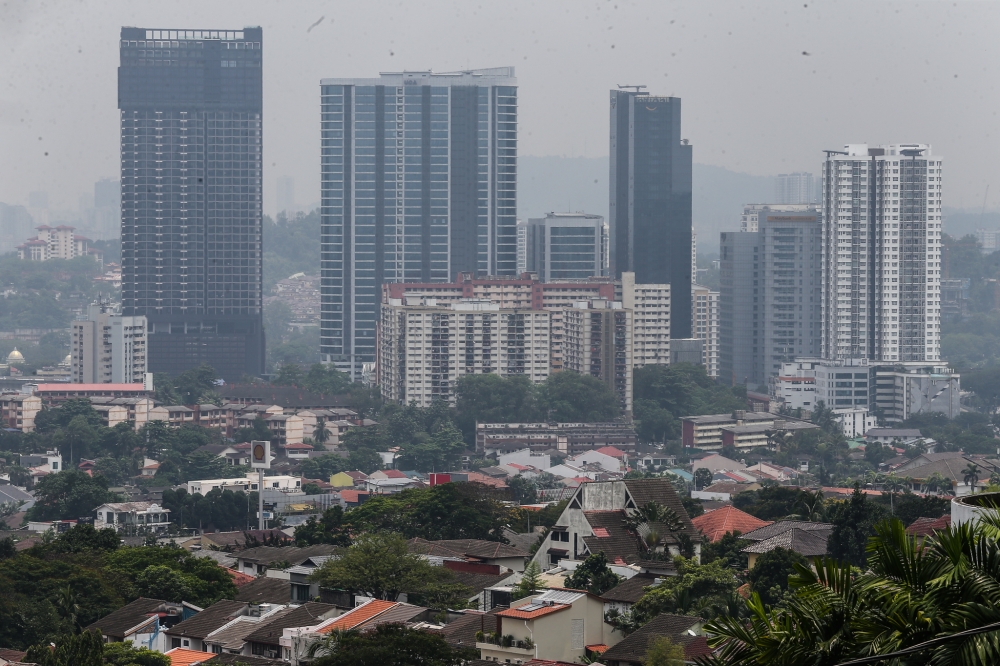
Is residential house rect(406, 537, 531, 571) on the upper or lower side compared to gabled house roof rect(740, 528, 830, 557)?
lower

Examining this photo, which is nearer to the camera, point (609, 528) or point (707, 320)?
point (609, 528)

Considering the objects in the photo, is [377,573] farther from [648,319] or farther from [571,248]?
[571,248]

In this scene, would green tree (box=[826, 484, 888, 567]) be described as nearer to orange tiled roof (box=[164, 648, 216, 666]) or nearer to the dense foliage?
orange tiled roof (box=[164, 648, 216, 666])

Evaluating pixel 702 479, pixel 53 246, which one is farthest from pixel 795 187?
pixel 702 479

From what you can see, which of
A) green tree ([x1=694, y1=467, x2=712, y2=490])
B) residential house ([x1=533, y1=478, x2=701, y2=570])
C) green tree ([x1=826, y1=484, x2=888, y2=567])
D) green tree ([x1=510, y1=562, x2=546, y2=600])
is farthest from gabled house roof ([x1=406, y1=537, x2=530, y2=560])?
green tree ([x1=694, y1=467, x2=712, y2=490])

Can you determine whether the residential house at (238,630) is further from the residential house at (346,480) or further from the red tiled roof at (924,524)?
the residential house at (346,480)

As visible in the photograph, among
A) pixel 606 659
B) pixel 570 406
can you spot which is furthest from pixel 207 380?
pixel 606 659

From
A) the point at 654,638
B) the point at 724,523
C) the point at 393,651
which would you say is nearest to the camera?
the point at 393,651
